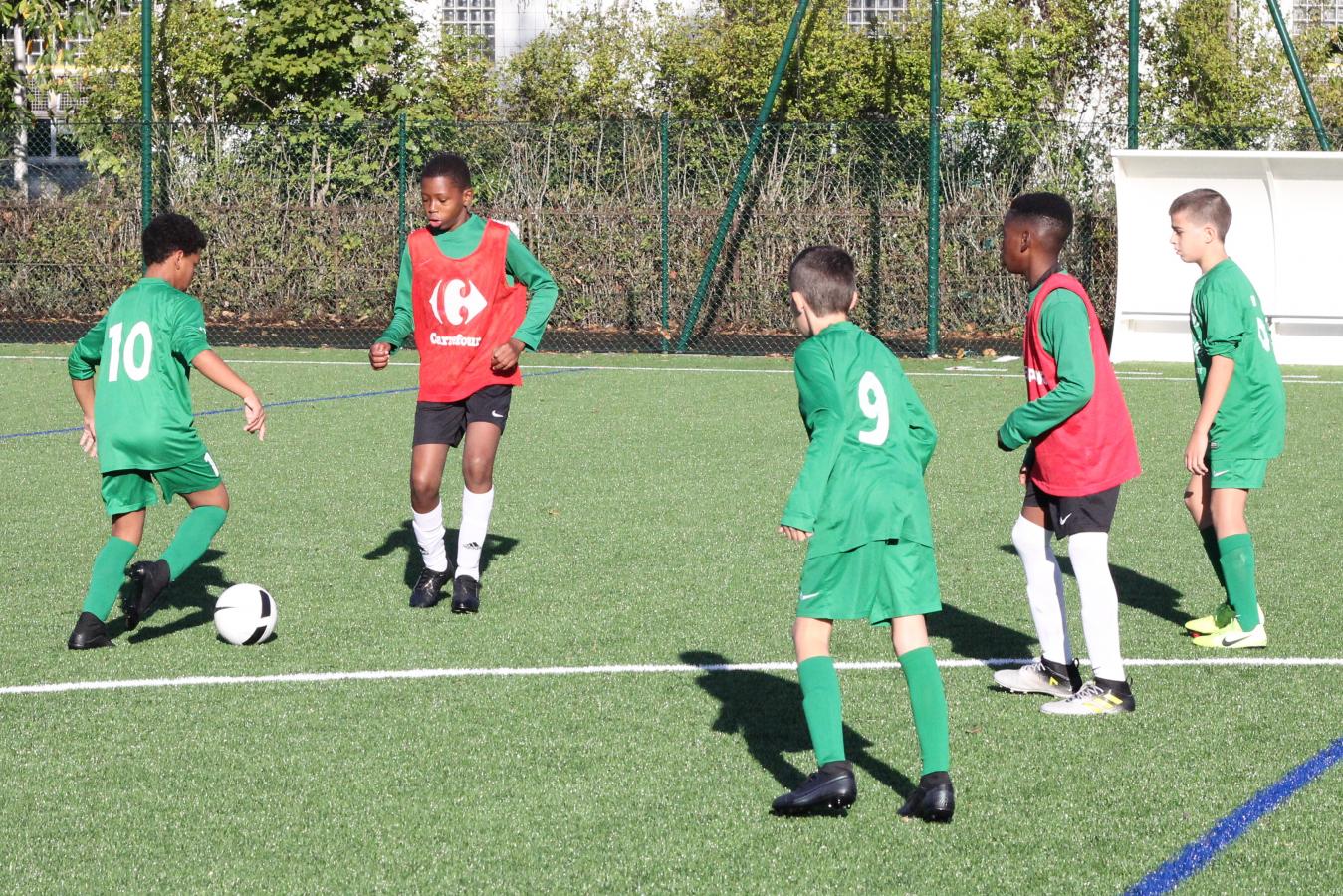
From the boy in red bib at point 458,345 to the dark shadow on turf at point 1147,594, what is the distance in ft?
7.62

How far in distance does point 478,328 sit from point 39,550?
2424 millimetres

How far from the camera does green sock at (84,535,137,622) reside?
5.58 m

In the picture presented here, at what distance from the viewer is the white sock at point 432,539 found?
645cm

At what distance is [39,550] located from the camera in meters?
7.25

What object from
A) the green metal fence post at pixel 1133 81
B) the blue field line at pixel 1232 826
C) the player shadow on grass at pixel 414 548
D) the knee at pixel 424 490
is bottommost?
the blue field line at pixel 1232 826

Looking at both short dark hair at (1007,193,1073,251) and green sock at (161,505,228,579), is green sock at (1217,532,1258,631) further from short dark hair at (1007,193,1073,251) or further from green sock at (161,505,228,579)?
green sock at (161,505,228,579)

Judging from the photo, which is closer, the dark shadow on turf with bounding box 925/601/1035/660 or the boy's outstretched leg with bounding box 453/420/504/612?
the dark shadow on turf with bounding box 925/601/1035/660

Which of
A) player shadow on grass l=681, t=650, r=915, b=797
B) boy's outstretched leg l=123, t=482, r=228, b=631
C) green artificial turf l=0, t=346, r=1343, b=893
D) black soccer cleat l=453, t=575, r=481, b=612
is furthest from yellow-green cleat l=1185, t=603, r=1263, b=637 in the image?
Answer: boy's outstretched leg l=123, t=482, r=228, b=631

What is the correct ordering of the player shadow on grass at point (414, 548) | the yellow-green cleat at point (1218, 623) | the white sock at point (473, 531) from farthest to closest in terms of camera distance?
the player shadow on grass at point (414, 548)
the white sock at point (473, 531)
the yellow-green cleat at point (1218, 623)

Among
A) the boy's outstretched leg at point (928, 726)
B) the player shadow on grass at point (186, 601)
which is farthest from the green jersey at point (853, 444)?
the player shadow on grass at point (186, 601)

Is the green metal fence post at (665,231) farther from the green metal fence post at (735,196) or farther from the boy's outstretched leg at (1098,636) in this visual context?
the boy's outstretched leg at (1098,636)

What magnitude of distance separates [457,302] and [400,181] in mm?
11390

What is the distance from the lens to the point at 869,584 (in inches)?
154

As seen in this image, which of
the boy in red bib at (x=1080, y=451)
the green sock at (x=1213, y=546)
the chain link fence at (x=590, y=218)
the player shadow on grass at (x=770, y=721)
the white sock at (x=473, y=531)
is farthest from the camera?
the chain link fence at (x=590, y=218)
